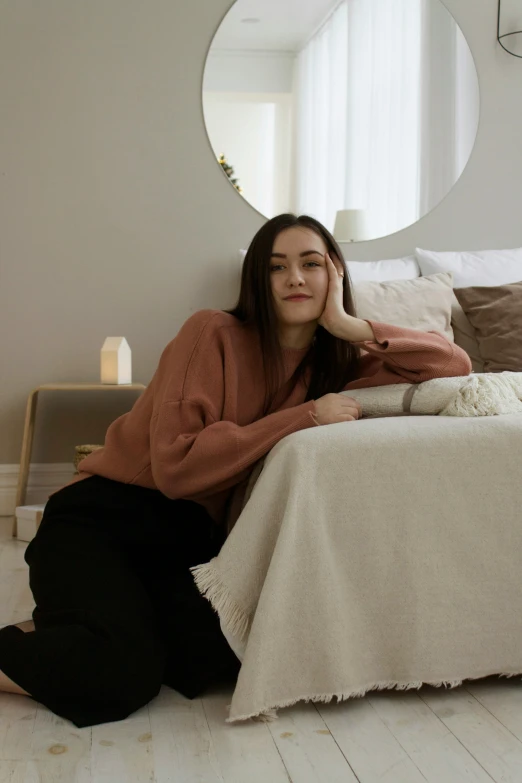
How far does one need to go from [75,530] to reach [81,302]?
65.8 inches

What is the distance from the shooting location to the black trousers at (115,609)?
1.58m

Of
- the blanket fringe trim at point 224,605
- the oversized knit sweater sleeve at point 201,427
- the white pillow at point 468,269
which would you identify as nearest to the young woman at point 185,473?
the oversized knit sweater sleeve at point 201,427

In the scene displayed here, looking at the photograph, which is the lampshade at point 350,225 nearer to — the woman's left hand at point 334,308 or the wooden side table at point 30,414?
the wooden side table at point 30,414

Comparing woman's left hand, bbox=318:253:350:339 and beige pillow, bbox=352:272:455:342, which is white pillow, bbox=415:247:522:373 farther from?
woman's left hand, bbox=318:253:350:339

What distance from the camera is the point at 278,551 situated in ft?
5.15

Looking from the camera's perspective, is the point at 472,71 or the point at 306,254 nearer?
the point at 306,254

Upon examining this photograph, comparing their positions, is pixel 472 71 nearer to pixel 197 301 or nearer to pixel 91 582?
pixel 197 301

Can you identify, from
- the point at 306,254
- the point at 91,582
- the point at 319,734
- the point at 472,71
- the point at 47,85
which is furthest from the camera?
the point at 472,71

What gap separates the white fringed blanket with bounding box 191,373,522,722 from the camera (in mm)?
1583

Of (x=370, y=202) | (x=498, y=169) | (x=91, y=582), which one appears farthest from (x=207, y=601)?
(x=498, y=169)

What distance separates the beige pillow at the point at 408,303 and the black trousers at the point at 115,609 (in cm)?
106

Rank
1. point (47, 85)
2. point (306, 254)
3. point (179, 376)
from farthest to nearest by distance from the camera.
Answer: point (47, 85)
point (306, 254)
point (179, 376)

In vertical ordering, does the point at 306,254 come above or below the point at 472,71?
below

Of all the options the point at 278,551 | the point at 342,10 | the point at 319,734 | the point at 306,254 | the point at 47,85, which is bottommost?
the point at 319,734
